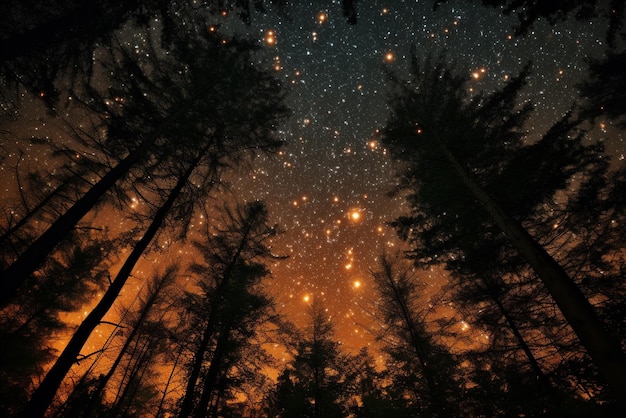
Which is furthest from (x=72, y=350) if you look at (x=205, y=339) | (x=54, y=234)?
(x=205, y=339)

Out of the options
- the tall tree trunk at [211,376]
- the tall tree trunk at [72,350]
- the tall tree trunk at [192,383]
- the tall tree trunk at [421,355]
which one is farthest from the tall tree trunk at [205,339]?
the tall tree trunk at [421,355]

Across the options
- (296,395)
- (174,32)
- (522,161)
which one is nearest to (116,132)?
(174,32)

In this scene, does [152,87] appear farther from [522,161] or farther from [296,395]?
[296,395]

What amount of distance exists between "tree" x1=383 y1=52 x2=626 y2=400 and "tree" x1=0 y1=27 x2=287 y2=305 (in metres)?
4.72

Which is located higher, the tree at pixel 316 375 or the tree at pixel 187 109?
the tree at pixel 187 109

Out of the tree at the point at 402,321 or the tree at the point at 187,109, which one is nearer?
the tree at the point at 187,109

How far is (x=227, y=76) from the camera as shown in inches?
366

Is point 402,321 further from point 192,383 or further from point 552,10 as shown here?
point 552,10

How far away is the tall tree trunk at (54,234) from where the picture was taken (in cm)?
391

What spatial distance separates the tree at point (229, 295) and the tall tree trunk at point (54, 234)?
6278 mm

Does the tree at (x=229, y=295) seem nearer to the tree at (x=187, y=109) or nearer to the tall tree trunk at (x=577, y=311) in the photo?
the tree at (x=187, y=109)

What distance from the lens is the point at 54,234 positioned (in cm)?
476

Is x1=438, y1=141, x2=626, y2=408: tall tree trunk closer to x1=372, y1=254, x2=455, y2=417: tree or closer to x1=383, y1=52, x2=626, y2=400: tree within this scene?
x1=383, y1=52, x2=626, y2=400: tree

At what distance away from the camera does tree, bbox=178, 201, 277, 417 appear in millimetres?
11055
